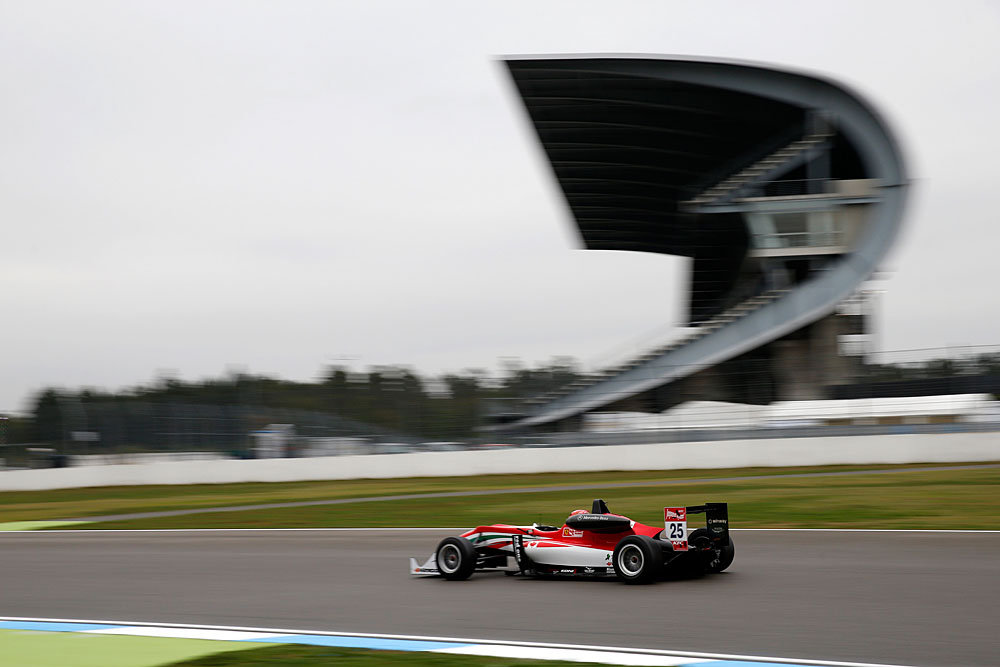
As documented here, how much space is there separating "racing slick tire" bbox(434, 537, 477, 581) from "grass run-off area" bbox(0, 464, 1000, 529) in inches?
220

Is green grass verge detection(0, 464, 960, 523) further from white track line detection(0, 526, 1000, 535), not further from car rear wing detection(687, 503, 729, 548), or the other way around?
car rear wing detection(687, 503, 729, 548)

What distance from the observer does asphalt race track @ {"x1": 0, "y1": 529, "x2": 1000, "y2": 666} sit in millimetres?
5957

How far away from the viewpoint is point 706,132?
129ft

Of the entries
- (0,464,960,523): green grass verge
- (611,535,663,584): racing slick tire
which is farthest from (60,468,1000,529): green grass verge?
(611,535,663,584): racing slick tire

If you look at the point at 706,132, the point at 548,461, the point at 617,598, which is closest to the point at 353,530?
the point at 617,598

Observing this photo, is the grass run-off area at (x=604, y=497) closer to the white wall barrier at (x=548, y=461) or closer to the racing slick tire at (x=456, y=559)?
the white wall barrier at (x=548, y=461)

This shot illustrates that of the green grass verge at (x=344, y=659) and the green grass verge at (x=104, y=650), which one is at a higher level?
the green grass verge at (x=344, y=659)

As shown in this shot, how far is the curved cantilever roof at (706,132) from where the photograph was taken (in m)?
35.6

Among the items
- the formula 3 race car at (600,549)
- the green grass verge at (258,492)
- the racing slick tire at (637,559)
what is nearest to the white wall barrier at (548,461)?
the green grass verge at (258,492)

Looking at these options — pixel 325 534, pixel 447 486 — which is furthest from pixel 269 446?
pixel 325 534

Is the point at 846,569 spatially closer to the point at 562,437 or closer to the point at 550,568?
the point at 550,568

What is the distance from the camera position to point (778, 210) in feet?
124

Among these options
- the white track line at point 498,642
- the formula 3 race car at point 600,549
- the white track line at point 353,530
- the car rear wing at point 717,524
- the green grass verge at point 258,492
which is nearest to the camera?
the white track line at point 498,642

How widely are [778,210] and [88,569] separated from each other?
31.1 meters
